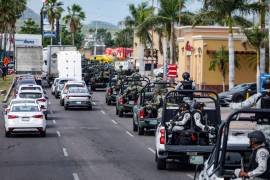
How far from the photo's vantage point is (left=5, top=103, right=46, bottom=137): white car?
32.1 meters

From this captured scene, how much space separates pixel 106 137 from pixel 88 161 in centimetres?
896

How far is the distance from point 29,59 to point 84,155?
51857 millimetres

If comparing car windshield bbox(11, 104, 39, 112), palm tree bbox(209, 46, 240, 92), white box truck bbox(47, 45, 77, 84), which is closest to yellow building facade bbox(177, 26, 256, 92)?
palm tree bbox(209, 46, 240, 92)

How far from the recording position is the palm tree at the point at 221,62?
63.8 m

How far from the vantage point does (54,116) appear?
45.2 m

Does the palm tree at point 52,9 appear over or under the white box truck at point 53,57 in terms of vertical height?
over

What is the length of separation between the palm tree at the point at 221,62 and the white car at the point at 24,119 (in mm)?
32861

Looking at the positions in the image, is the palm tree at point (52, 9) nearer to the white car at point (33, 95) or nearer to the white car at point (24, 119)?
the white car at point (33, 95)

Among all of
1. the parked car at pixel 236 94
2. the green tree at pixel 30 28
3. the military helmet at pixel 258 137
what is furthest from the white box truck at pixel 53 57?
the green tree at pixel 30 28

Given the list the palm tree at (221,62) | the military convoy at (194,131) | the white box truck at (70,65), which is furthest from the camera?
the white box truck at (70,65)

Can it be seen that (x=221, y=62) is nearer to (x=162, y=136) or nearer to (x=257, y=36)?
(x=257, y=36)

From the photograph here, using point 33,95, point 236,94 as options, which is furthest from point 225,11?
point 33,95

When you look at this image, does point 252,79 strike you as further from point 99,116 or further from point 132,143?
point 132,143

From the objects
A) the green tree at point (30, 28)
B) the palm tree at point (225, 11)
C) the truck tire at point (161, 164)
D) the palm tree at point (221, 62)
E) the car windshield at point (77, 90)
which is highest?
the green tree at point (30, 28)
